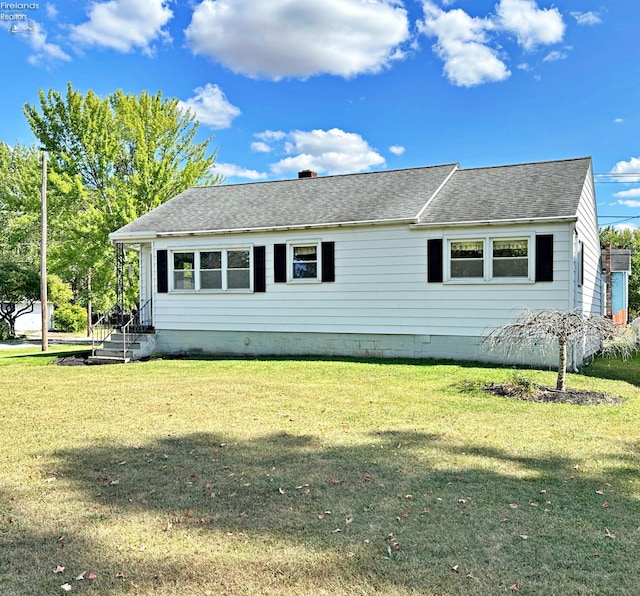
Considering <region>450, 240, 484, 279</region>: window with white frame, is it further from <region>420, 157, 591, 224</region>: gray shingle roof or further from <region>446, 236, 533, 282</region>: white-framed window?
<region>420, 157, 591, 224</region>: gray shingle roof

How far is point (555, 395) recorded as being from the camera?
8.18 m

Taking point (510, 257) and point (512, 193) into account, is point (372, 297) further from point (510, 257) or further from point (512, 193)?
point (512, 193)

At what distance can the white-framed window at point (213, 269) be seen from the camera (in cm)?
1436

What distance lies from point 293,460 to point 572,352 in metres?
8.38

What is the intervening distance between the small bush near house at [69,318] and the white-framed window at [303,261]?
18.6m

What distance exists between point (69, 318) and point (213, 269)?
16.7 meters

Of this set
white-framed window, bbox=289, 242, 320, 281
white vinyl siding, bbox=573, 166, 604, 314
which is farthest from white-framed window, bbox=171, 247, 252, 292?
white vinyl siding, bbox=573, 166, 604, 314

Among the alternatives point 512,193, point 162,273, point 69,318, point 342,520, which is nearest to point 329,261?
point 512,193

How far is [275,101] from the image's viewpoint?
72.9ft

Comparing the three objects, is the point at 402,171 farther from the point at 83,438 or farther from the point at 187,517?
the point at 187,517

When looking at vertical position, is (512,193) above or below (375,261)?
above

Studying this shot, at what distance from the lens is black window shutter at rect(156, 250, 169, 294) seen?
15.0 metres

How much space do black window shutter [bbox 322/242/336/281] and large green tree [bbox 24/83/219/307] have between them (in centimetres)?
895

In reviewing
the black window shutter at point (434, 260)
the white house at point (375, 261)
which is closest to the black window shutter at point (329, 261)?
the white house at point (375, 261)
